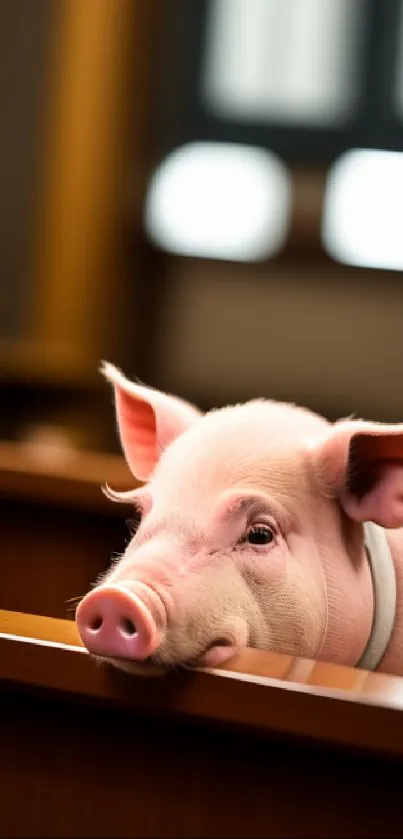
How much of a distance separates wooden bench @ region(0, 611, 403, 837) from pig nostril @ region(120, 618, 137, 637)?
0.03m

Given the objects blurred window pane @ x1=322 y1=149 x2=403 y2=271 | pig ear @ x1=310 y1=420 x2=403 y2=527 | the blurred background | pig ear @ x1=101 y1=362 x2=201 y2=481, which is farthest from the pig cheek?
blurred window pane @ x1=322 y1=149 x2=403 y2=271

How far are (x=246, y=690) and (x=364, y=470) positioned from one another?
39 cm

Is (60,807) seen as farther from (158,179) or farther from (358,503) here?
(158,179)

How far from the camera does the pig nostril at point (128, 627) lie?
0.95 meters

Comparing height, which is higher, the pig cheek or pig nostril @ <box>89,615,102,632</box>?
pig nostril @ <box>89,615,102,632</box>

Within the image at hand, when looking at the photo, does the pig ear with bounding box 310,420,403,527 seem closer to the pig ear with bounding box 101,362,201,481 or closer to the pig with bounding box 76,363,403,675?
the pig with bounding box 76,363,403,675

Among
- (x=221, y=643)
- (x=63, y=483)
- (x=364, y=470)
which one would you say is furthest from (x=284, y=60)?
(x=221, y=643)

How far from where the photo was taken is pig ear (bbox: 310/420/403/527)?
3.92 feet

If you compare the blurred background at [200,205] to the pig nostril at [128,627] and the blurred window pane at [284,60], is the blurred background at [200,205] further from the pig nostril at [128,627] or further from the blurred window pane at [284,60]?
the pig nostril at [128,627]

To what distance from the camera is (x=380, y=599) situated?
1.23m

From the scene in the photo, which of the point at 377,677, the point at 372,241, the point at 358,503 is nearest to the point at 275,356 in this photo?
the point at 372,241

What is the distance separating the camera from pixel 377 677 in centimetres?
94

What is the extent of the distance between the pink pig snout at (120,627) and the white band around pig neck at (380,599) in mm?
328

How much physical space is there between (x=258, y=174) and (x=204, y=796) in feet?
13.0
